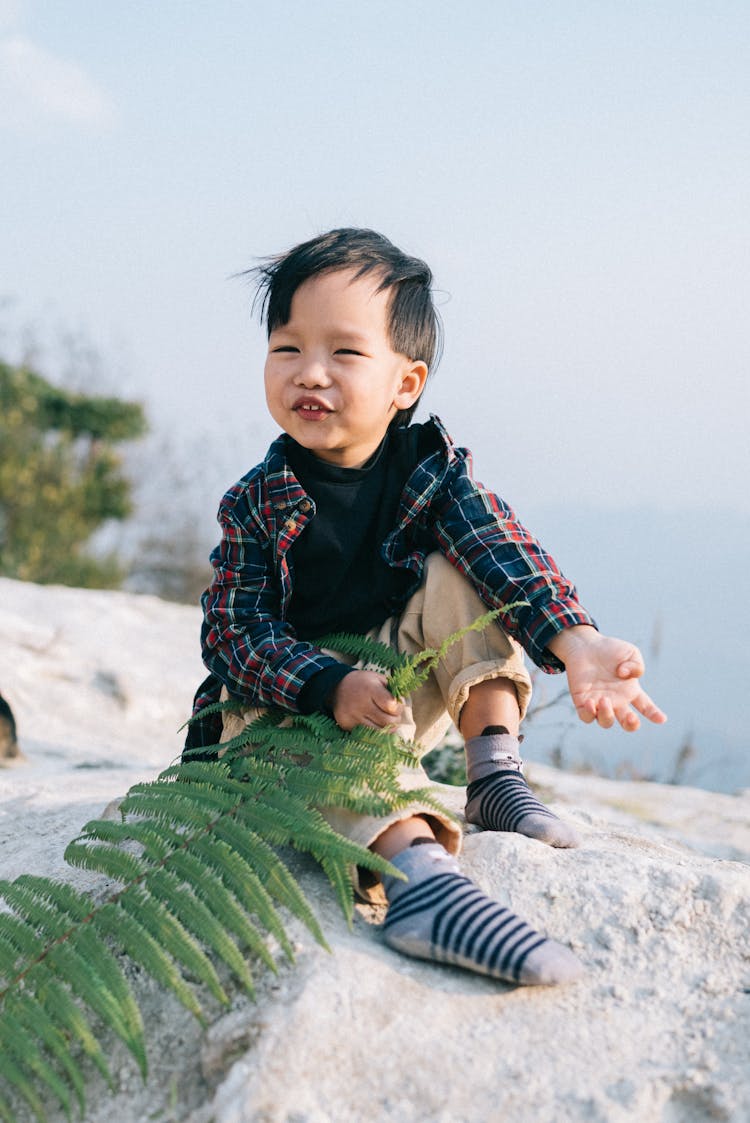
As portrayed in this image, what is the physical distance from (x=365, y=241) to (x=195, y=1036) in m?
1.91

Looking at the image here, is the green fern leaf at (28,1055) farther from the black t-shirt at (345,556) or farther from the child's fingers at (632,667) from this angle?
the child's fingers at (632,667)

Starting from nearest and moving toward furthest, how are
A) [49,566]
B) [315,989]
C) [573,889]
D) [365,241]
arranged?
1. [315,989]
2. [573,889]
3. [365,241]
4. [49,566]

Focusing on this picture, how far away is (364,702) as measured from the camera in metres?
2.26

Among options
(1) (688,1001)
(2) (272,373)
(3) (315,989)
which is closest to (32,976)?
(3) (315,989)

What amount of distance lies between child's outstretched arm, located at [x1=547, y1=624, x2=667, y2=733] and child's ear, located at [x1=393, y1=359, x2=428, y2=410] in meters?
0.80

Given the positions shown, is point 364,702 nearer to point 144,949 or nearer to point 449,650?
point 449,650

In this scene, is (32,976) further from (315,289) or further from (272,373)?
(315,289)

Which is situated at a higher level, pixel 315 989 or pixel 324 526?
pixel 324 526

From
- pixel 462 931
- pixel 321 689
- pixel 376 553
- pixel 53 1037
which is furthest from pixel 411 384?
pixel 53 1037

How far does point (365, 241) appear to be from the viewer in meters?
2.77

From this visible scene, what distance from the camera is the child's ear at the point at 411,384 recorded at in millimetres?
2793

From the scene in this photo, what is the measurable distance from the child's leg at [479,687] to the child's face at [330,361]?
44 cm

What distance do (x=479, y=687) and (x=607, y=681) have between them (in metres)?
0.36

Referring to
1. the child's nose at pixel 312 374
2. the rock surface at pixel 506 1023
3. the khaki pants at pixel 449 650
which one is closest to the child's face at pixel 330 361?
the child's nose at pixel 312 374
